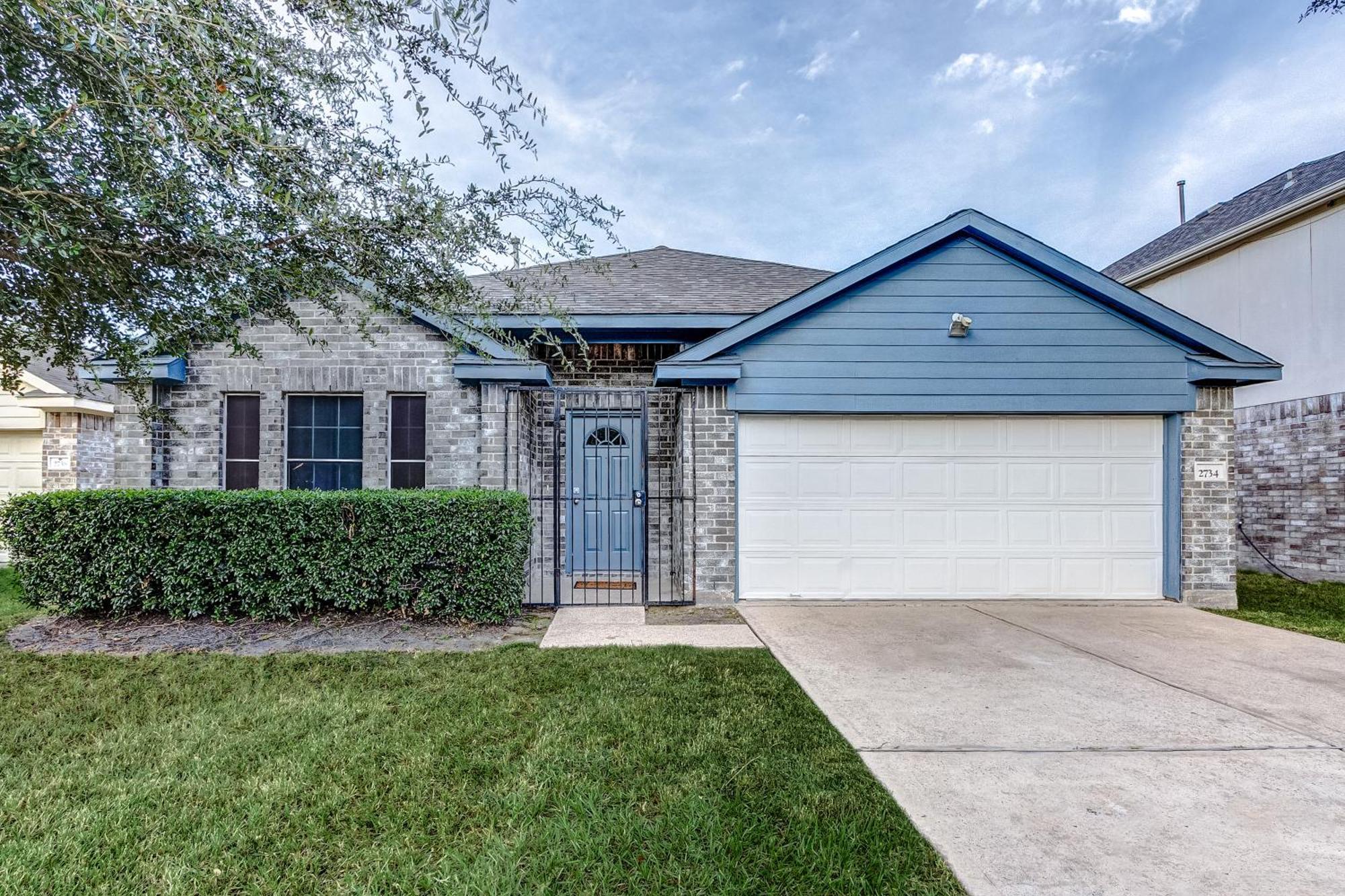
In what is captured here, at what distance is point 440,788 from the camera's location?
2633 millimetres

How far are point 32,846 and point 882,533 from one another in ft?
22.4

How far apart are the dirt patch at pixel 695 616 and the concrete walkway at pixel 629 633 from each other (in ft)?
0.34

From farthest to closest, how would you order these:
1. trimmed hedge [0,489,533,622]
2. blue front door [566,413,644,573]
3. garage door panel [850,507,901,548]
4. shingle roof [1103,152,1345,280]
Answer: shingle roof [1103,152,1345,280] → blue front door [566,413,644,573] → garage door panel [850,507,901,548] → trimmed hedge [0,489,533,622]

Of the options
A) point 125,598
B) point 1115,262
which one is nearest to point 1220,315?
point 1115,262

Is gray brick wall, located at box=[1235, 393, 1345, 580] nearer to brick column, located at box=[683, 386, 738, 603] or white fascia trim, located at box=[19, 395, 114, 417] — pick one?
Result: brick column, located at box=[683, 386, 738, 603]

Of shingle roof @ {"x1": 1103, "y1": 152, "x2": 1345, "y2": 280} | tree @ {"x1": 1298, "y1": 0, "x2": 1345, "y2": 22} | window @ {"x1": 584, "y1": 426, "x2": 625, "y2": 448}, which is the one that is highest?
shingle roof @ {"x1": 1103, "y1": 152, "x2": 1345, "y2": 280}

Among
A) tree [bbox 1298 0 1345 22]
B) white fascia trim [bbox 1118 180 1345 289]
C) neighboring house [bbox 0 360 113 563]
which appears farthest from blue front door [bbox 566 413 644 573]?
white fascia trim [bbox 1118 180 1345 289]

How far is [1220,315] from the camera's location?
1029 cm

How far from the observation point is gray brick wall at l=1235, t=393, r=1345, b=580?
27.1 feet

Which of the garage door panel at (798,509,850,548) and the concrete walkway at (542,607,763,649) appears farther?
the garage door panel at (798,509,850,548)

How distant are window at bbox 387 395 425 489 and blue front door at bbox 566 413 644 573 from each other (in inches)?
75.2

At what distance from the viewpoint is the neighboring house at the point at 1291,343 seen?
27.4ft

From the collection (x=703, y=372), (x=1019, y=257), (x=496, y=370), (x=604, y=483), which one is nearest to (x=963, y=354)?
(x=1019, y=257)

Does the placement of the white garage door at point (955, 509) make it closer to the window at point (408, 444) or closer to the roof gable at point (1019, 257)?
the roof gable at point (1019, 257)
